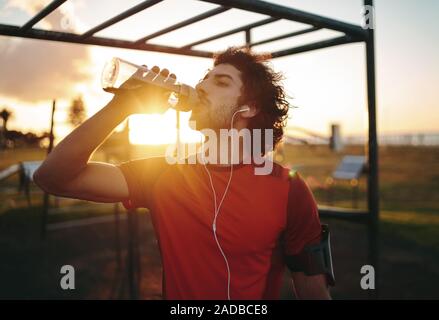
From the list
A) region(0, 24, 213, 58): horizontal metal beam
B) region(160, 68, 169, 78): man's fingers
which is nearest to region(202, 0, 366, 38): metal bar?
region(160, 68, 169, 78): man's fingers

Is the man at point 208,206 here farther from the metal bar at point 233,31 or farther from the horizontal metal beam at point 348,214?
the metal bar at point 233,31

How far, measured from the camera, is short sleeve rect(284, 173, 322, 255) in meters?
1.68

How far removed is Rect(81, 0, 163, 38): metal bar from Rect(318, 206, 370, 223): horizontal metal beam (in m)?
1.60

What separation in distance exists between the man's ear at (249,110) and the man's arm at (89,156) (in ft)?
1.45

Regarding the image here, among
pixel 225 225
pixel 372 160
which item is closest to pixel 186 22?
pixel 225 225

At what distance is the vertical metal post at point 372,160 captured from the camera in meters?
2.18

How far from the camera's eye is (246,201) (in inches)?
67.8

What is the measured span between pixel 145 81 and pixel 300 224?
903 millimetres

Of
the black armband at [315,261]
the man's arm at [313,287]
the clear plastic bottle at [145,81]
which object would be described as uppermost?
the clear plastic bottle at [145,81]

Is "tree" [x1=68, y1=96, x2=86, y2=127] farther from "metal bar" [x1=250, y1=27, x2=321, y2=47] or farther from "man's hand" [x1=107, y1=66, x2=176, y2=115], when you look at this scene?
"man's hand" [x1=107, y1=66, x2=176, y2=115]

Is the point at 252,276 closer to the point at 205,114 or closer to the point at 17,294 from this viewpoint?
the point at 205,114

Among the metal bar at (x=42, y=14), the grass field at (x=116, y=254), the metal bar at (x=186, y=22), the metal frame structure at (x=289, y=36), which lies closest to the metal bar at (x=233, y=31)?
the metal frame structure at (x=289, y=36)
